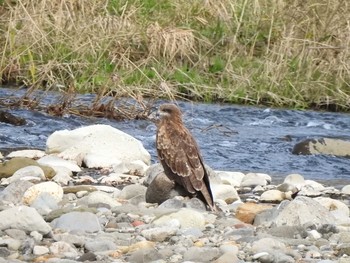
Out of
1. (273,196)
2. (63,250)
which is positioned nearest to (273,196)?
(273,196)

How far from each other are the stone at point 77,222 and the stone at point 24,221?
285mm

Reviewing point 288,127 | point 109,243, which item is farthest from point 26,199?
point 288,127

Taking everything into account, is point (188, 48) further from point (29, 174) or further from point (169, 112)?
point (169, 112)

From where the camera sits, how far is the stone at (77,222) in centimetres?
595

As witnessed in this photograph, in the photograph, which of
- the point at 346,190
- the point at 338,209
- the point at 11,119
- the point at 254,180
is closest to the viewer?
the point at 338,209

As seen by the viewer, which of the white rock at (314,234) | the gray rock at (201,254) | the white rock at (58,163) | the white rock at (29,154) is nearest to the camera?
the gray rock at (201,254)

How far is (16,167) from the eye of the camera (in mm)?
8375

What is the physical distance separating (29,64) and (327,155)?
5.47 metres

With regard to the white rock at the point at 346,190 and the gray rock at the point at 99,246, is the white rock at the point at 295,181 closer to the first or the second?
the white rock at the point at 346,190

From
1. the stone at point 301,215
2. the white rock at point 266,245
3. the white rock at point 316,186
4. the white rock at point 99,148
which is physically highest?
the white rock at point 266,245

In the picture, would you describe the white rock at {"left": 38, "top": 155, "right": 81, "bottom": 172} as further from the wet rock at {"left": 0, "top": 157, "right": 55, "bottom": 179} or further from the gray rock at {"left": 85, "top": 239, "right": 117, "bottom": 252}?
the gray rock at {"left": 85, "top": 239, "right": 117, "bottom": 252}

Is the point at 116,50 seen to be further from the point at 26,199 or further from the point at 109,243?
the point at 109,243

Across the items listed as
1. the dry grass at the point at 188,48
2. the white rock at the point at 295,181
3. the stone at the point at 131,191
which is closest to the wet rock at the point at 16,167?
the stone at the point at 131,191

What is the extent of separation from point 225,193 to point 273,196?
366 millimetres
